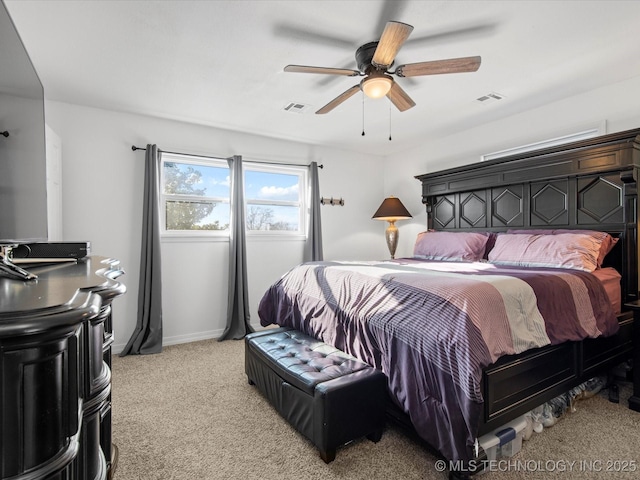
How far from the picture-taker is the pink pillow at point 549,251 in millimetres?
2561

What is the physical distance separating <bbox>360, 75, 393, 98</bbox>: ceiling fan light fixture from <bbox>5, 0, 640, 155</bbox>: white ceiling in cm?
28

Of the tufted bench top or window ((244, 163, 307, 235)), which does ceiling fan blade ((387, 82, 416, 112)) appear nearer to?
the tufted bench top

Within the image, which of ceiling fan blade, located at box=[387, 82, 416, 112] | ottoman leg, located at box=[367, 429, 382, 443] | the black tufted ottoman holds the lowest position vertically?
ottoman leg, located at box=[367, 429, 382, 443]

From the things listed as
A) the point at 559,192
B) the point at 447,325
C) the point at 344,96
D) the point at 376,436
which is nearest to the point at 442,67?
the point at 344,96

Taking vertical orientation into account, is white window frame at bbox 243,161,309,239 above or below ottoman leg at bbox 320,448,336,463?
above

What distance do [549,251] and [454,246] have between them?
928 millimetres

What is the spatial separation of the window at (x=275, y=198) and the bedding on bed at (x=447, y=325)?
215 centimetres

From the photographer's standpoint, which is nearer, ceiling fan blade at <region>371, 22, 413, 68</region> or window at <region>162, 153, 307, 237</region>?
ceiling fan blade at <region>371, 22, 413, 68</region>

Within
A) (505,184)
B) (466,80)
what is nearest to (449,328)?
(466,80)

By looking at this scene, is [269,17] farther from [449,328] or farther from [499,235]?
[499,235]

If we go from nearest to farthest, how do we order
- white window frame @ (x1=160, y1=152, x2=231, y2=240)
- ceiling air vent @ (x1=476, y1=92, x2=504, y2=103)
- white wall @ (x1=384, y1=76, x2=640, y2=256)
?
white wall @ (x1=384, y1=76, x2=640, y2=256), ceiling air vent @ (x1=476, y1=92, x2=504, y2=103), white window frame @ (x1=160, y1=152, x2=231, y2=240)

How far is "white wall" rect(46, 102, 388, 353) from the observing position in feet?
10.9

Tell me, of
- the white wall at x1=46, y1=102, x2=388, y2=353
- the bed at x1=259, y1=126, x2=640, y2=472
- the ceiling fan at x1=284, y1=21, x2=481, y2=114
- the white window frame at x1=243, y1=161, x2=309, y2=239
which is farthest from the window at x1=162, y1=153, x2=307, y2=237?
the ceiling fan at x1=284, y1=21, x2=481, y2=114

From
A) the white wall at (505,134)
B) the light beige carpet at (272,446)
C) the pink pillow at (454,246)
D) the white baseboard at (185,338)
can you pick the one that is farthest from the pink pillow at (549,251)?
the white baseboard at (185,338)
